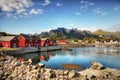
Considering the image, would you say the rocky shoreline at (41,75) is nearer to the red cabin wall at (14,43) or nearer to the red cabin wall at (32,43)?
the red cabin wall at (14,43)

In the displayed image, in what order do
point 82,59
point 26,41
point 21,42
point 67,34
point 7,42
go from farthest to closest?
point 67,34 → point 26,41 → point 21,42 → point 7,42 → point 82,59

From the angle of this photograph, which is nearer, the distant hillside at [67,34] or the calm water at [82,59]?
the calm water at [82,59]

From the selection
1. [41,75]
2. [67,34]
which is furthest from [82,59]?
[67,34]

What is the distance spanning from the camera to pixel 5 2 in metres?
13.7

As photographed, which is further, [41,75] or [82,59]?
[82,59]

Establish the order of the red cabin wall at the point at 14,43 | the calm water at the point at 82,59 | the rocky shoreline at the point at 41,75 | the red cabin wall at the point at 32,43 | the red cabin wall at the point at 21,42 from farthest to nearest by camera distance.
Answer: the red cabin wall at the point at 32,43 → the red cabin wall at the point at 21,42 → the red cabin wall at the point at 14,43 → the calm water at the point at 82,59 → the rocky shoreline at the point at 41,75

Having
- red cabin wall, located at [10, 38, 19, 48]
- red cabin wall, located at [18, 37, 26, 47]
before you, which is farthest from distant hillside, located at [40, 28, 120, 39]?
red cabin wall, located at [10, 38, 19, 48]

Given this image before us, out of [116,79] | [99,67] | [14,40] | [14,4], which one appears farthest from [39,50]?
[116,79]

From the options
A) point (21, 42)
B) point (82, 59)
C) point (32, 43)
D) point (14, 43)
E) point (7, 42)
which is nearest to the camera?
point (82, 59)

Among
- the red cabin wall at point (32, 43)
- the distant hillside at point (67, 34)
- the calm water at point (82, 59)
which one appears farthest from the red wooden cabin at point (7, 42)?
the distant hillside at point (67, 34)

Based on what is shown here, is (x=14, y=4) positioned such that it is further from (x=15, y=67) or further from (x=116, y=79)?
(x=116, y=79)

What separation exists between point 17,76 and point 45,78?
1.23 meters

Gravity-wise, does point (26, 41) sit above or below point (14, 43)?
above

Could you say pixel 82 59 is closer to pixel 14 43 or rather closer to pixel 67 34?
pixel 14 43
